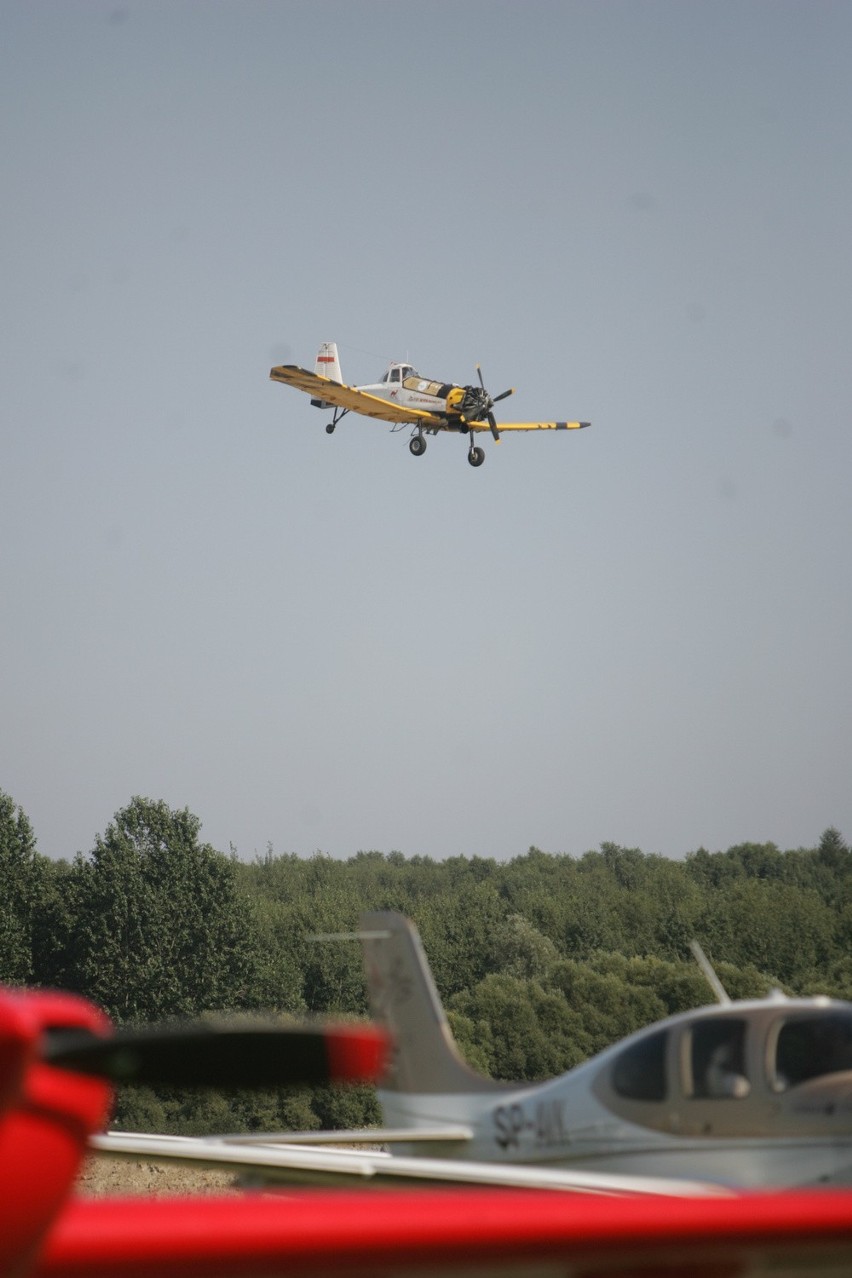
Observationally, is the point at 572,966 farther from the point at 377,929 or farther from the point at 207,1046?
the point at 207,1046

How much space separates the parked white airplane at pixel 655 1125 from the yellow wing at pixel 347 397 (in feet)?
81.4

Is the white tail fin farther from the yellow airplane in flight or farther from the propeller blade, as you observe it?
the propeller blade

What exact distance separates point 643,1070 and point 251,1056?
7.63 metres

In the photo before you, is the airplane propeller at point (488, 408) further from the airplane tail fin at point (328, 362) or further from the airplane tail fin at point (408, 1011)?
the airplane tail fin at point (408, 1011)

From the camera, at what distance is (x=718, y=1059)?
28.3ft

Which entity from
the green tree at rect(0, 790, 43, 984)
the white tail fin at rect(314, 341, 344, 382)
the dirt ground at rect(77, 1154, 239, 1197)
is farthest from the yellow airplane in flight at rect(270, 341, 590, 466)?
the green tree at rect(0, 790, 43, 984)

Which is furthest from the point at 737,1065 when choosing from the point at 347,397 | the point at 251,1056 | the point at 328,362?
the point at 328,362

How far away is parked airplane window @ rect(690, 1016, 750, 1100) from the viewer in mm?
8492

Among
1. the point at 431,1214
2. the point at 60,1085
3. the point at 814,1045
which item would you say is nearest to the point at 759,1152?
the point at 814,1045

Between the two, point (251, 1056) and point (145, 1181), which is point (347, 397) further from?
point (251, 1056)

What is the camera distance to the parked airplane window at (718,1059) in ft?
27.9

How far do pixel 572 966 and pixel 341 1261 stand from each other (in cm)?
6836

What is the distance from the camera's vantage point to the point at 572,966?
224 feet

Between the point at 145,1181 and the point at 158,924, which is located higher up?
the point at 158,924
